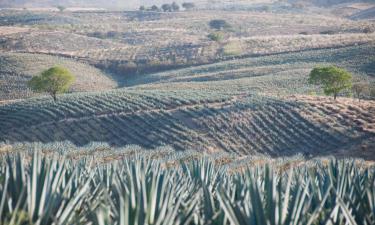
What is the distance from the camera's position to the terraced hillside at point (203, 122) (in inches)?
1174

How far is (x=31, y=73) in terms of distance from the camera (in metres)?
58.5

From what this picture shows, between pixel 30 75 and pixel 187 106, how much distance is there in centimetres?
2891

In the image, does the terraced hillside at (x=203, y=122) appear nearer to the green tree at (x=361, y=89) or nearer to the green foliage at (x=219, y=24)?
the green tree at (x=361, y=89)

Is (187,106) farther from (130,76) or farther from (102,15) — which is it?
(102,15)

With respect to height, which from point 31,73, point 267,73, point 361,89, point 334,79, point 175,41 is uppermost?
point 334,79

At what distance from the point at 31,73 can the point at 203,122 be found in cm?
3250

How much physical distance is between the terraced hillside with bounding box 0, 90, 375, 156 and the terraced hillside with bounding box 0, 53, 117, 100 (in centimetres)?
1659

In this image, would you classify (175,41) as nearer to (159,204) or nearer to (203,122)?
(203,122)

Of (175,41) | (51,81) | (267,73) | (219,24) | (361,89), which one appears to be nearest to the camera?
(361,89)

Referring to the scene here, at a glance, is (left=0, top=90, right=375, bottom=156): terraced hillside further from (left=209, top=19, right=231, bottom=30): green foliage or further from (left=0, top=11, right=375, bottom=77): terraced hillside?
(left=209, top=19, right=231, bottom=30): green foliage

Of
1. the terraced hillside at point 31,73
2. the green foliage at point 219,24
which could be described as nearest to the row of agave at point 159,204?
the terraced hillside at point 31,73

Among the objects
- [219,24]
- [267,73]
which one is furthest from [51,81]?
[219,24]

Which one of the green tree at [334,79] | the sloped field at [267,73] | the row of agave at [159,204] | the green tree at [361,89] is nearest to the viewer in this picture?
the row of agave at [159,204]

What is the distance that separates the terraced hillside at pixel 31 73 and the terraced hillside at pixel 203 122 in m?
16.6
